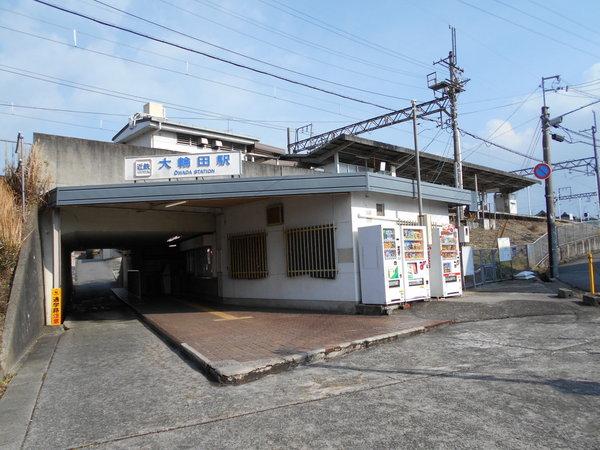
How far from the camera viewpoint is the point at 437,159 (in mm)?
30703

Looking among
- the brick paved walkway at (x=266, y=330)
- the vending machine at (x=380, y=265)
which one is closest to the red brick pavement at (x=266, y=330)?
the brick paved walkway at (x=266, y=330)

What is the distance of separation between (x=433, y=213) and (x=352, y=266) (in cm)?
452

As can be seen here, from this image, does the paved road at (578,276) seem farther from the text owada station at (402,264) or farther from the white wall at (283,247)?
the white wall at (283,247)

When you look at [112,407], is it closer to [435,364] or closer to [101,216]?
[435,364]

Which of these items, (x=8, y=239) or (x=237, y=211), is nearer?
(x=8, y=239)

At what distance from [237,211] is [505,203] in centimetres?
4396

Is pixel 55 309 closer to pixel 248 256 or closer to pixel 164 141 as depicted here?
pixel 248 256

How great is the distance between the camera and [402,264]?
39.7ft

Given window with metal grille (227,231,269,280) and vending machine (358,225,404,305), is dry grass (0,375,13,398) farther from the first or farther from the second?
window with metal grille (227,231,269,280)

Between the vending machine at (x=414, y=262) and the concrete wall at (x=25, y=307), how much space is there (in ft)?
28.1

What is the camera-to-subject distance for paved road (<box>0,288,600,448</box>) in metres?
4.48

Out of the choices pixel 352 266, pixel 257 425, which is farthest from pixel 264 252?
pixel 257 425

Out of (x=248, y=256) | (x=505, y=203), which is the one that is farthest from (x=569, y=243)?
(x=505, y=203)

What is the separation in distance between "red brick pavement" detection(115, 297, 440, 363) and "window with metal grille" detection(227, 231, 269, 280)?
1.65 meters
